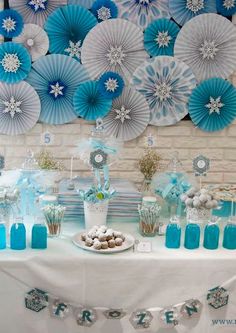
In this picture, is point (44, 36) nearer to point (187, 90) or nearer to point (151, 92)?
point (151, 92)

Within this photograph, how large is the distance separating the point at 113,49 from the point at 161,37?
0.81ft

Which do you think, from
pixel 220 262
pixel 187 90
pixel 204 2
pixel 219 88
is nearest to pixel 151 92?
pixel 187 90

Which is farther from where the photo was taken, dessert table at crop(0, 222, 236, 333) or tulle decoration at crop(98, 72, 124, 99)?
tulle decoration at crop(98, 72, 124, 99)

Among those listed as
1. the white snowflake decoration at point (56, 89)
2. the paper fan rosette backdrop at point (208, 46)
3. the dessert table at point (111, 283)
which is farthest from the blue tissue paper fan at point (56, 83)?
the dessert table at point (111, 283)

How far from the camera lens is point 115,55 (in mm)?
2211

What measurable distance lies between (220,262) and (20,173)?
0.90m

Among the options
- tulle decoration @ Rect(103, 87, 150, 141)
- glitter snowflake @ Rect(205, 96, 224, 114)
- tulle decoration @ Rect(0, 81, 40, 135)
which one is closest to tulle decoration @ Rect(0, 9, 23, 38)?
tulle decoration @ Rect(0, 81, 40, 135)

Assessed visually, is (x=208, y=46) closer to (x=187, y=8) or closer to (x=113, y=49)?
(x=187, y=8)

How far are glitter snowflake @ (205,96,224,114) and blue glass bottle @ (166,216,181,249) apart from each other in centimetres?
84

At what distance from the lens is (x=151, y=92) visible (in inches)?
88.7

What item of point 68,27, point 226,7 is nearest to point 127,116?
point 68,27

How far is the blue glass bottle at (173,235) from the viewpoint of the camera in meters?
1.65

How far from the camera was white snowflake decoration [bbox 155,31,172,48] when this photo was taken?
220 cm

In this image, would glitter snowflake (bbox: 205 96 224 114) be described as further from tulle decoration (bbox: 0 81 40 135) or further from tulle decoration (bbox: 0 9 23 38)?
tulle decoration (bbox: 0 9 23 38)
